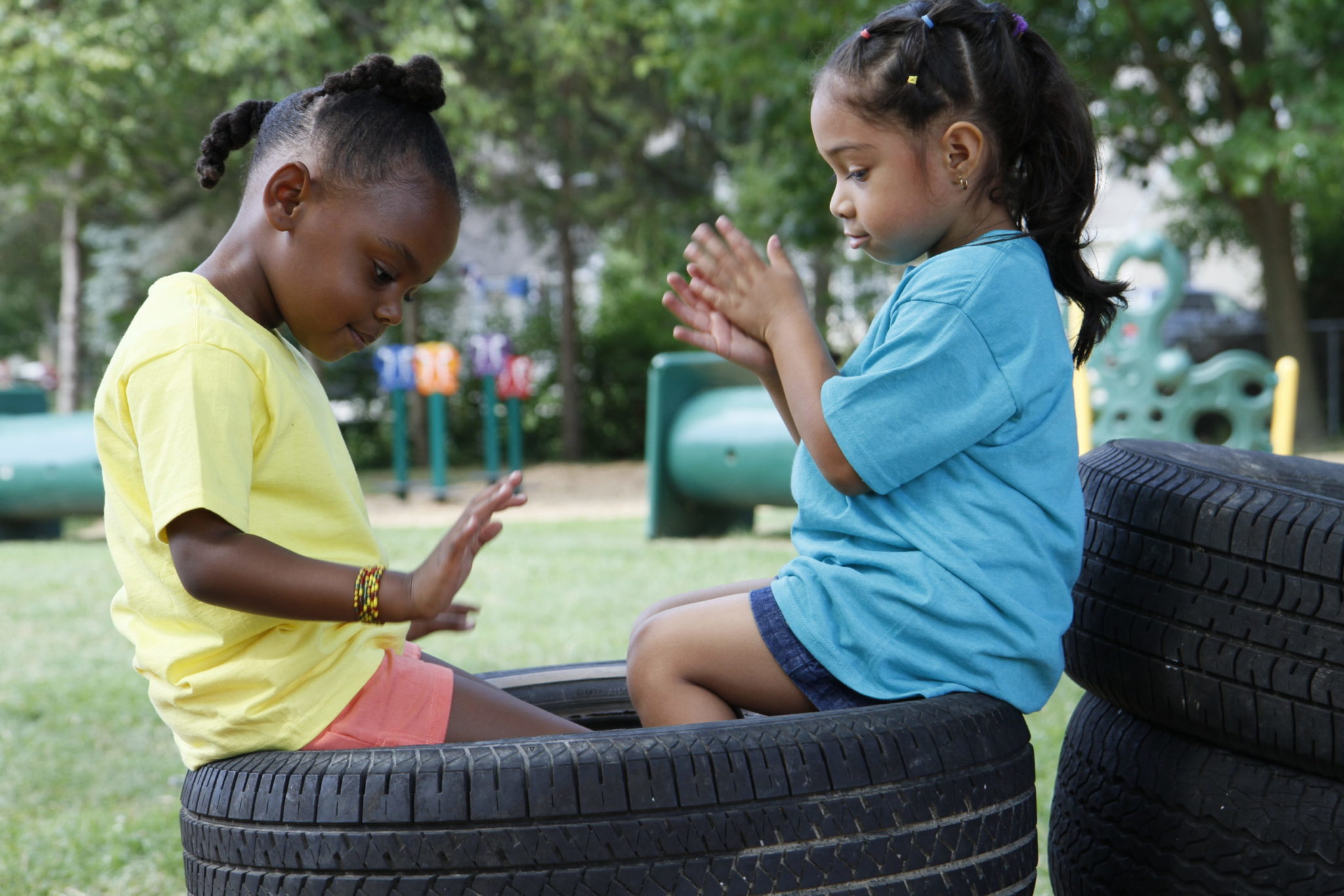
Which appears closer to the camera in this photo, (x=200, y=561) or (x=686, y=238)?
(x=200, y=561)

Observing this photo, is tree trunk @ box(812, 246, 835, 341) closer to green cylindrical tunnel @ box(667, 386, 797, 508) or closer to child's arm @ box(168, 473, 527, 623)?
green cylindrical tunnel @ box(667, 386, 797, 508)

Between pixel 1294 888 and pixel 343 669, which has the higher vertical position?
pixel 343 669

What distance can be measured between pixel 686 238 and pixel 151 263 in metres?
8.28

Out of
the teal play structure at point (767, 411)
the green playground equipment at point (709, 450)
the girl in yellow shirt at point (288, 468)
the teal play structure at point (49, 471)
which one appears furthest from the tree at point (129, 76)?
the girl in yellow shirt at point (288, 468)

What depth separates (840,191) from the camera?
73.3 inches

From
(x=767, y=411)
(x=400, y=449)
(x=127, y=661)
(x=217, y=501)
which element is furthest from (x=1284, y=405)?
(x=217, y=501)

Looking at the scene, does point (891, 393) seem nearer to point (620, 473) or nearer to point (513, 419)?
point (513, 419)

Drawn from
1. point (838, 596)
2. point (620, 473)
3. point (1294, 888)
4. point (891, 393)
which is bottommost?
point (620, 473)

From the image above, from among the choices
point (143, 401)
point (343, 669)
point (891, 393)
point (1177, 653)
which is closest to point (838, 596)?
point (891, 393)

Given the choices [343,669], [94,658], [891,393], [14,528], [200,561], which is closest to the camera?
[200,561]

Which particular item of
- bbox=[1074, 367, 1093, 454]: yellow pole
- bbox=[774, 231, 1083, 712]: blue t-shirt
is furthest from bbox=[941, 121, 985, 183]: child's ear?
bbox=[1074, 367, 1093, 454]: yellow pole

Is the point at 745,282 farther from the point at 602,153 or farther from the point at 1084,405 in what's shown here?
the point at 602,153

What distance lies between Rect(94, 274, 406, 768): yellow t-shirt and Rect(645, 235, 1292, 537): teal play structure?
6046 millimetres

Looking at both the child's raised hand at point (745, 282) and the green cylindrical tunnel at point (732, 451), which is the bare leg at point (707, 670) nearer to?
the child's raised hand at point (745, 282)
